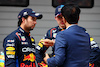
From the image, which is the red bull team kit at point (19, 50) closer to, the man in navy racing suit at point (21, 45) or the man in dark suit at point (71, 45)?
the man in navy racing suit at point (21, 45)

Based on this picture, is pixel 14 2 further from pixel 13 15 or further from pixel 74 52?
pixel 74 52

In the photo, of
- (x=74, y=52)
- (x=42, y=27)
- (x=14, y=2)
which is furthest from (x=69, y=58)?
(x=14, y=2)

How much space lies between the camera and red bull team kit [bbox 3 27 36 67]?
2723 mm

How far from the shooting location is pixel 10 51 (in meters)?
2.73

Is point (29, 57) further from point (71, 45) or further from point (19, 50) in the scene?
point (71, 45)

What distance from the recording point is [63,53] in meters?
2.05

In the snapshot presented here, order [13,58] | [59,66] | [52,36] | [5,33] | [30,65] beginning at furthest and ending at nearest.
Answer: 1. [5,33]
2. [52,36]
3. [30,65]
4. [13,58]
5. [59,66]

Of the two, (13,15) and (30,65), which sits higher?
(13,15)

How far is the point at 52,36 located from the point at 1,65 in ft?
3.48

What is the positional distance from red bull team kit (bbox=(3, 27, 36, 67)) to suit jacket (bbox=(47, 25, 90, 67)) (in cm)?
77

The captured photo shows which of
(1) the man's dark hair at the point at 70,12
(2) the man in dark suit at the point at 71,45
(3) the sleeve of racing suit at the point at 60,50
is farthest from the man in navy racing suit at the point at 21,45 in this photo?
(1) the man's dark hair at the point at 70,12

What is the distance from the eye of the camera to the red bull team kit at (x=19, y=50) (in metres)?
2.72

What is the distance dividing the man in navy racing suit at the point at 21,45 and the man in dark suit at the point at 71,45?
0.76 metres

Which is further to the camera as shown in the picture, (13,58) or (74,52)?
(13,58)
